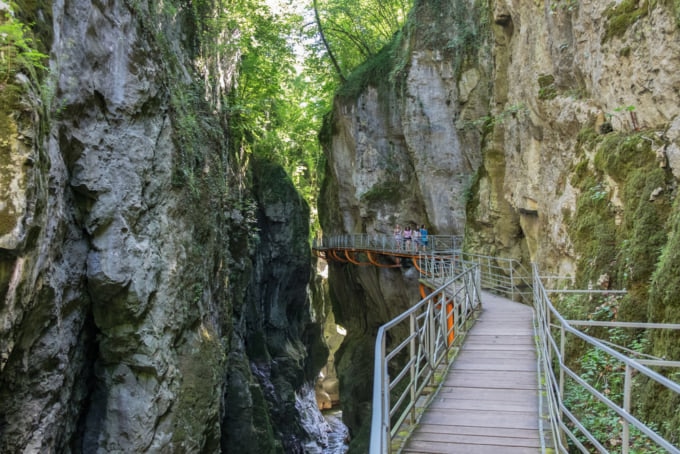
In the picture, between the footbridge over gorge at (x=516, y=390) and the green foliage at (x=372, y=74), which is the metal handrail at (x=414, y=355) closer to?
the footbridge over gorge at (x=516, y=390)

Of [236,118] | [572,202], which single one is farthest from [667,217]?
[236,118]

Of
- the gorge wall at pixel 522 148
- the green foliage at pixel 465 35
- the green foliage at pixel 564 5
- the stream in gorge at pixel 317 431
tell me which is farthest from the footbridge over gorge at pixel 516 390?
the stream in gorge at pixel 317 431

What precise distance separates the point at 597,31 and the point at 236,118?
14.1 metres

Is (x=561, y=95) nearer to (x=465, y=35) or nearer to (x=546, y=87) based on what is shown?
(x=546, y=87)

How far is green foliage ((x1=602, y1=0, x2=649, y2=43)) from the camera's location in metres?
7.17

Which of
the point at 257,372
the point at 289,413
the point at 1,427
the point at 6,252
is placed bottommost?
the point at 289,413

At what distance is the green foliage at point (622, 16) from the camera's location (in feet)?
23.5

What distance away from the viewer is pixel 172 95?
1186 centimetres

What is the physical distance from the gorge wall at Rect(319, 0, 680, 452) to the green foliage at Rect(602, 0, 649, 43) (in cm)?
2

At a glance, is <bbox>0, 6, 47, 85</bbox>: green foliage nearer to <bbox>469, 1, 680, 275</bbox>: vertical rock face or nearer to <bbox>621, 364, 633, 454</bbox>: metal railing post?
<bbox>621, 364, 633, 454</bbox>: metal railing post

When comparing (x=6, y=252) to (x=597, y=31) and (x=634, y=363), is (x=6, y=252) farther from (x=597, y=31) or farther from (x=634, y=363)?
(x=597, y=31)

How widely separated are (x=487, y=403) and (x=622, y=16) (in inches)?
231

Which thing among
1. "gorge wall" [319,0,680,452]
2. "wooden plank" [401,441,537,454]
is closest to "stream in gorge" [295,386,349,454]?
"gorge wall" [319,0,680,452]

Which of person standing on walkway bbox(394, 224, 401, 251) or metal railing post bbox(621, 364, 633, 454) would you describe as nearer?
metal railing post bbox(621, 364, 633, 454)
